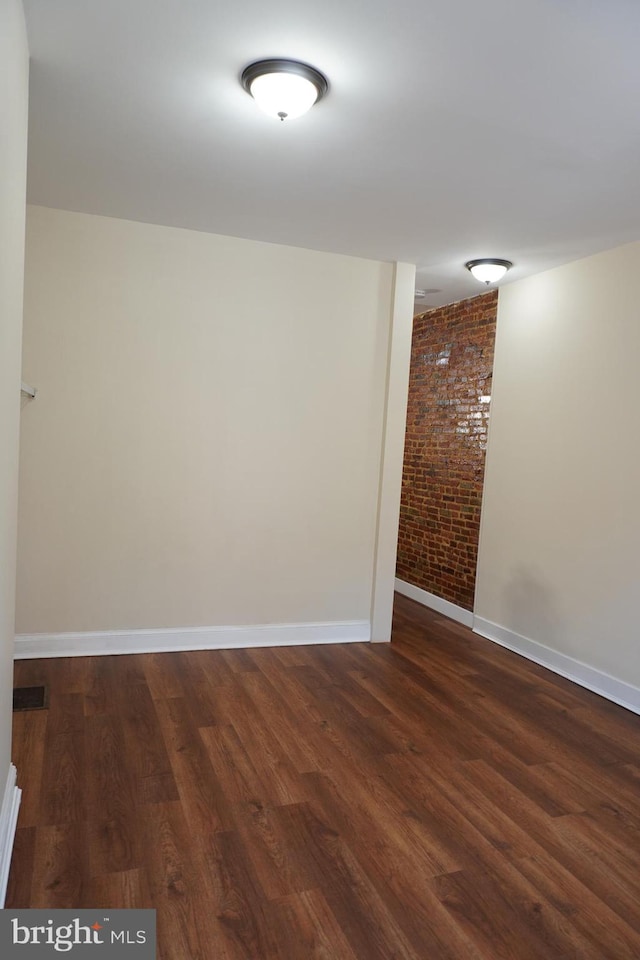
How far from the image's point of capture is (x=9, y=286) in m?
1.84

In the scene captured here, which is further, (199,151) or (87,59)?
(199,151)

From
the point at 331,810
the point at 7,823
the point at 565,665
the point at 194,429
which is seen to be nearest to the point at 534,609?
the point at 565,665

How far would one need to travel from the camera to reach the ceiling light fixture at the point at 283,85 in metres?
2.12

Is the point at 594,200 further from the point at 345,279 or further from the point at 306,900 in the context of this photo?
the point at 306,900

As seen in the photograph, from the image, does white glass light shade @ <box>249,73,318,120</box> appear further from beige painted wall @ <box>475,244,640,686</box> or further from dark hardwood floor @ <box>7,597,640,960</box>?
dark hardwood floor @ <box>7,597,640,960</box>

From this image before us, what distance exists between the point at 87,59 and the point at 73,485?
2.26 m

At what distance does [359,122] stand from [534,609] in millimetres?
3128

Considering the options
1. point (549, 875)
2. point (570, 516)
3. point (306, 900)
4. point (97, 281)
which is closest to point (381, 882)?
point (306, 900)

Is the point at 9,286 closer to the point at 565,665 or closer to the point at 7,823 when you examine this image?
the point at 7,823

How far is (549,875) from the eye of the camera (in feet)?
6.93

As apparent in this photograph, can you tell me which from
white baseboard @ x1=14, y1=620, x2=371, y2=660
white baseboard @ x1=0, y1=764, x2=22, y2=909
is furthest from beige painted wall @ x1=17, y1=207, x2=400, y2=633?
white baseboard @ x1=0, y1=764, x2=22, y2=909

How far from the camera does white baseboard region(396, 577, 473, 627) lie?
5044mm

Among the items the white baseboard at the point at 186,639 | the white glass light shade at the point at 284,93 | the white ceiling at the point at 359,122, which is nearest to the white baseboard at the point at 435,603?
the white baseboard at the point at 186,639
